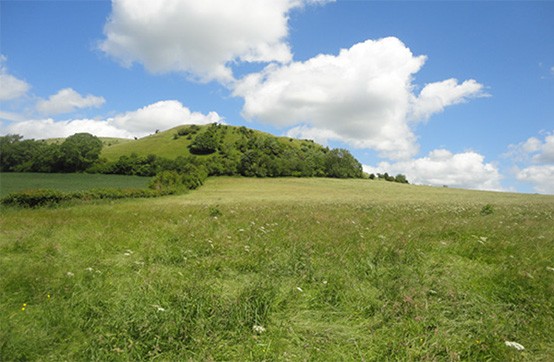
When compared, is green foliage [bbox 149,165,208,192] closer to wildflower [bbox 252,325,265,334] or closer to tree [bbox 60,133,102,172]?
tree [bbox 60,133,102,172]

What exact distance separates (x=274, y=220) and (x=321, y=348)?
387 inches

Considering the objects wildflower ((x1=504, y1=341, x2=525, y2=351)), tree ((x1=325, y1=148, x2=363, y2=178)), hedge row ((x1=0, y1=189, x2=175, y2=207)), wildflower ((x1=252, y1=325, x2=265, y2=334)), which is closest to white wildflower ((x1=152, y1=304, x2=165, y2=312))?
wildflower ((x1=252, y1=325, x2=265, y2=334))

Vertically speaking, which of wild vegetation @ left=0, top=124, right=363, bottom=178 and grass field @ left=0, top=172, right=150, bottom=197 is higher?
wild vegetation @ left=0, top=124, right=363, bottom=178

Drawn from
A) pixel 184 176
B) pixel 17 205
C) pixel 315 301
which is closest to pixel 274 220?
pixel 315 301

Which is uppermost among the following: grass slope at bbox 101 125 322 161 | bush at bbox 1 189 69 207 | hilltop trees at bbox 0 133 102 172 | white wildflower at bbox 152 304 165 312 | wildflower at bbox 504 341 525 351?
grass slope at bbox 101 125 322 161

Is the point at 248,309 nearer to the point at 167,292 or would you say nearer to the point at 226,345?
the point at 226,345

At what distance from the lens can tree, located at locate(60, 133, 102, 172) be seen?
89125 millimetres

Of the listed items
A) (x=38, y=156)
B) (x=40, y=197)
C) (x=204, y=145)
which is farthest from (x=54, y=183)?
(x=204, y=145)

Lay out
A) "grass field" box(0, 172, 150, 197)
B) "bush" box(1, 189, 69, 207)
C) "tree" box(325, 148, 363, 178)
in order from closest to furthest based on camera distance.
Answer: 1. "bush" box(1, 189, 69, 207)
2. "grass field" box(0, 172, 150, 197)
3. "tree" box(325, 148, 363, 178)

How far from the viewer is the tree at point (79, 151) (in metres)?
89.1

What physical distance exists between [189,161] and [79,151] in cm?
3348

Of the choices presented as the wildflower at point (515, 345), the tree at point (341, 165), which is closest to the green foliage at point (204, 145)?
the tree at point (341, 165)

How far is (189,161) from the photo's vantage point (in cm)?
9850

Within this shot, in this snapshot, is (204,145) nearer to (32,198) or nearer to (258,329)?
(32,198)
